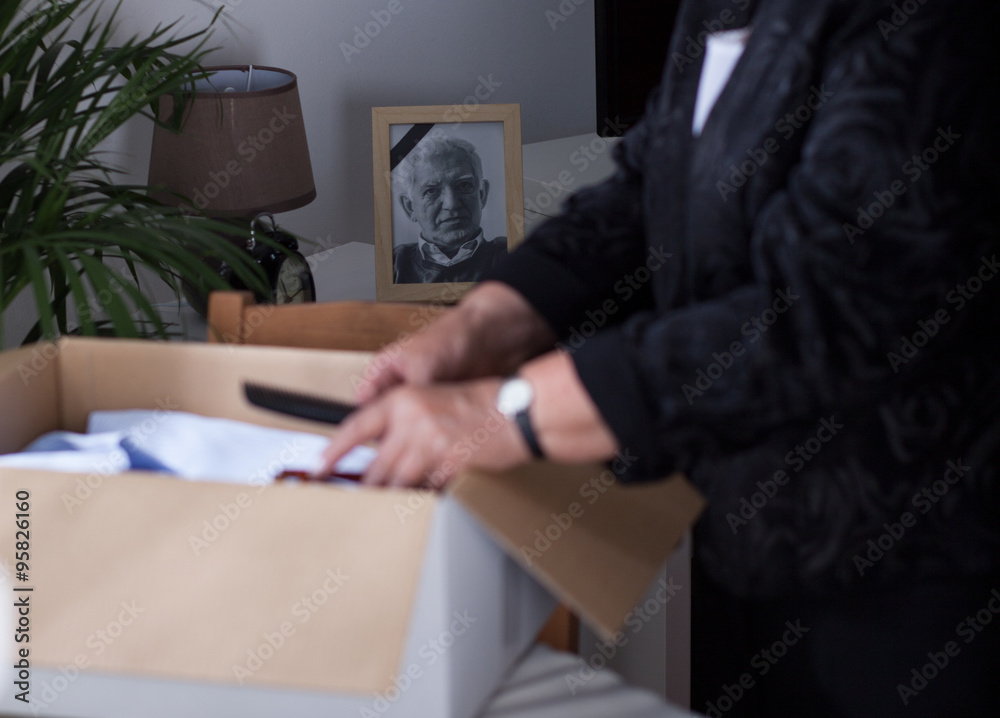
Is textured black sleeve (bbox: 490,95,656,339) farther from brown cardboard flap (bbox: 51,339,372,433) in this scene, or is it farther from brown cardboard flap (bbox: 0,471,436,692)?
brown cardboard flap (bbox: 0,471,436,692)

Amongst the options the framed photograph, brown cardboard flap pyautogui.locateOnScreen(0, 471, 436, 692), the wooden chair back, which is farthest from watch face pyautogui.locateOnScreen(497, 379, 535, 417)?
the framed photograph

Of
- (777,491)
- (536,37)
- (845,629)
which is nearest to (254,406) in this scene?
(777,491)

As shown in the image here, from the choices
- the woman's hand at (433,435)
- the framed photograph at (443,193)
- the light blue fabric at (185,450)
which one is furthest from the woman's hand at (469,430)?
the framed photograph at (443,193)

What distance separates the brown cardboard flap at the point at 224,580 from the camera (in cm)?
50

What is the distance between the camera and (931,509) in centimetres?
64

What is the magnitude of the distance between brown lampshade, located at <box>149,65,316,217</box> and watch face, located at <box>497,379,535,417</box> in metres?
1.04

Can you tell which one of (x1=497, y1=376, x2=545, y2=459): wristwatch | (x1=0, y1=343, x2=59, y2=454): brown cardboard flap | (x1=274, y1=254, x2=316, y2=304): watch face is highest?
(x1=497, y1=376, x2=545, y2=459): wristwatch

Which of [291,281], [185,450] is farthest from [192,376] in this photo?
[291,281]

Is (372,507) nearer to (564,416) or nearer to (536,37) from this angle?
→ (564,416)

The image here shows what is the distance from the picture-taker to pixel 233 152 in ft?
5.04

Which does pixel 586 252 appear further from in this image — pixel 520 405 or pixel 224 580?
pixel 224 580

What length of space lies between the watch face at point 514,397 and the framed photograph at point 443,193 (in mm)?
1159

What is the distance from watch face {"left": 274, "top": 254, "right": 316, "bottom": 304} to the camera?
148 cm

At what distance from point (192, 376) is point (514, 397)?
31 centimetres
